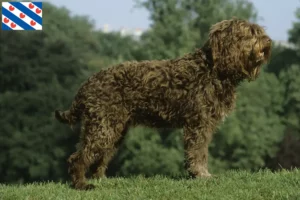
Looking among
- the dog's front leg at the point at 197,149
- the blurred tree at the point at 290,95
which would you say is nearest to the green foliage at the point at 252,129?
the blurred tree at the point at 290,95

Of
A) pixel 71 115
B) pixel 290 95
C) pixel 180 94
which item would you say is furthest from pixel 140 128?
pixel 180 94

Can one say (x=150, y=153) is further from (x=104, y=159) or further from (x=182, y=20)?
(x=104, y=159)

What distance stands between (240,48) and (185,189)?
249cm

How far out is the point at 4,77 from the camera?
45.7 m

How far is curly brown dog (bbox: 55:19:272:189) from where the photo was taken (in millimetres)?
9625

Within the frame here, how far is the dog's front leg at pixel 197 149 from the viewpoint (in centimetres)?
962

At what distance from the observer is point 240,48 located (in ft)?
32.1

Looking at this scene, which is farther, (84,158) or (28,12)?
(84,158)

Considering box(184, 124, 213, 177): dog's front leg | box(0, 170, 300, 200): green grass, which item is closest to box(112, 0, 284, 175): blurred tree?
box(184, 124, 213, 177): dog's front leg

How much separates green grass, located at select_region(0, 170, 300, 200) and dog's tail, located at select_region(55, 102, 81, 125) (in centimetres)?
105

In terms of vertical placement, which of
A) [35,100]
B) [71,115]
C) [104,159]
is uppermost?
[35,100]

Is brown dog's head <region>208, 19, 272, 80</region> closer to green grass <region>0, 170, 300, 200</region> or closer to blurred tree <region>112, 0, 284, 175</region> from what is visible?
green grass <region>0, 170, 300, 200</region>

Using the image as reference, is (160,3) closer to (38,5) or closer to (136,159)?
(136,159)

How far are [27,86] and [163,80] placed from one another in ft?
124
